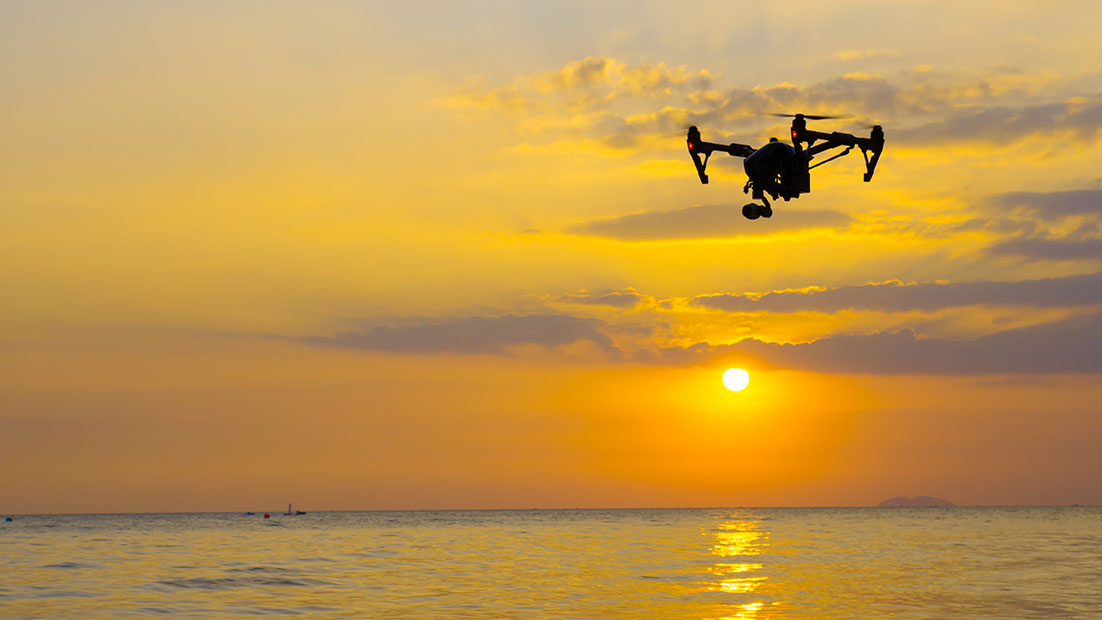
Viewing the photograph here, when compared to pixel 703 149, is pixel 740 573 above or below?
below

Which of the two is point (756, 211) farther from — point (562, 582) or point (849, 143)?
point (562, 582)

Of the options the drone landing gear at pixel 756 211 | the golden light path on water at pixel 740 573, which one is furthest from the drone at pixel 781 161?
the golden light path on water at pixel 740 573

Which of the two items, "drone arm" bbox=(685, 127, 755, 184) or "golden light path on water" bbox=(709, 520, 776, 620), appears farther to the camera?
"golden light path on water" bbox=(709, 520, 776, 620)

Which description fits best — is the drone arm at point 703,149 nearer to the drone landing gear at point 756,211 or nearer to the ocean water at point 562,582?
the drone landing gear at point 756,211

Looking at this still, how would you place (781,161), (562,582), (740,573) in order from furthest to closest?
(740,573) < (562,582) < (781,161)

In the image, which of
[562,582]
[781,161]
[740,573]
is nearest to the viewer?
[781,161]

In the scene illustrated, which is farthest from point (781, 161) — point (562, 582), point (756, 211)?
point (562, 582)

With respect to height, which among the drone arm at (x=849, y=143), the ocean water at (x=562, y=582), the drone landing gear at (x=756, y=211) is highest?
the drone arm at (x=849, y=143)

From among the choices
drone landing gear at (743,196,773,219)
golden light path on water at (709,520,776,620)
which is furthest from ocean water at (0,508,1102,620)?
drone landing gear at (743,196,773,219)

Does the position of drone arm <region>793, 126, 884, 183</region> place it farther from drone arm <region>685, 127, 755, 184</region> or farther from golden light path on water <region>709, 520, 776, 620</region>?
golden light path on water <region>709, 520, 776, 620</region>
